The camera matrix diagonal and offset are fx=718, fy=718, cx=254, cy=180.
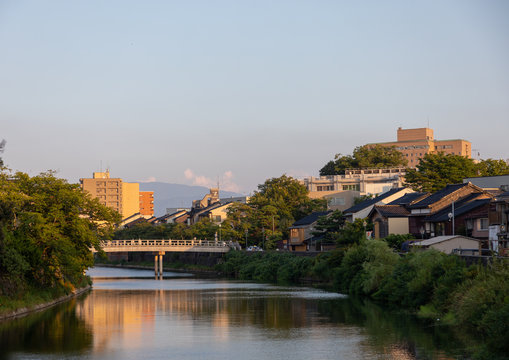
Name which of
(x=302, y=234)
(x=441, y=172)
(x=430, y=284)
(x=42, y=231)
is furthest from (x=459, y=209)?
(x=42, y=231)

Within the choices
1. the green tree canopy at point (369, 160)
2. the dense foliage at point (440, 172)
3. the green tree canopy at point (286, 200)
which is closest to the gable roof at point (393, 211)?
the dense foliage at point (440, 172)

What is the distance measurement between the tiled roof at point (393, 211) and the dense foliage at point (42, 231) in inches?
902

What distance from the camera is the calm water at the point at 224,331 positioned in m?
27.8

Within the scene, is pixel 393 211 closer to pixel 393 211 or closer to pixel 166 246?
pixel 393 211

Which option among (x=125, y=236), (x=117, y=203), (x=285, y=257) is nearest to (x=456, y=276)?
(x=285, y=257)

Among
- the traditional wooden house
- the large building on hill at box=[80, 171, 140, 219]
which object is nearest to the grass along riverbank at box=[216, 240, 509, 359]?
the traditional wooden house

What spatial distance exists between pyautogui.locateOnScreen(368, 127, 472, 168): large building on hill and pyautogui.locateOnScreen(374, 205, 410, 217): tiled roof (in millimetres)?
107554

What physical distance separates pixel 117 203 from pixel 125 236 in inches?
3012

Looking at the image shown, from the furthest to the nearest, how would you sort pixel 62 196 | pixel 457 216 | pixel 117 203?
pixel 117 203, pixel 457 216, pixel 62 196

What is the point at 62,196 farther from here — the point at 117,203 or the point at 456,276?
the point at 117,203

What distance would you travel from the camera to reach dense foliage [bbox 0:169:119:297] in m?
38.3

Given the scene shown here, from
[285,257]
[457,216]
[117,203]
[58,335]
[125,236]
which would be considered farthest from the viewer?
[117,203]

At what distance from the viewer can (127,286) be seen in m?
66.2

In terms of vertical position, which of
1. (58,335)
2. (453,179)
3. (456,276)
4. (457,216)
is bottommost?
(58,335)
